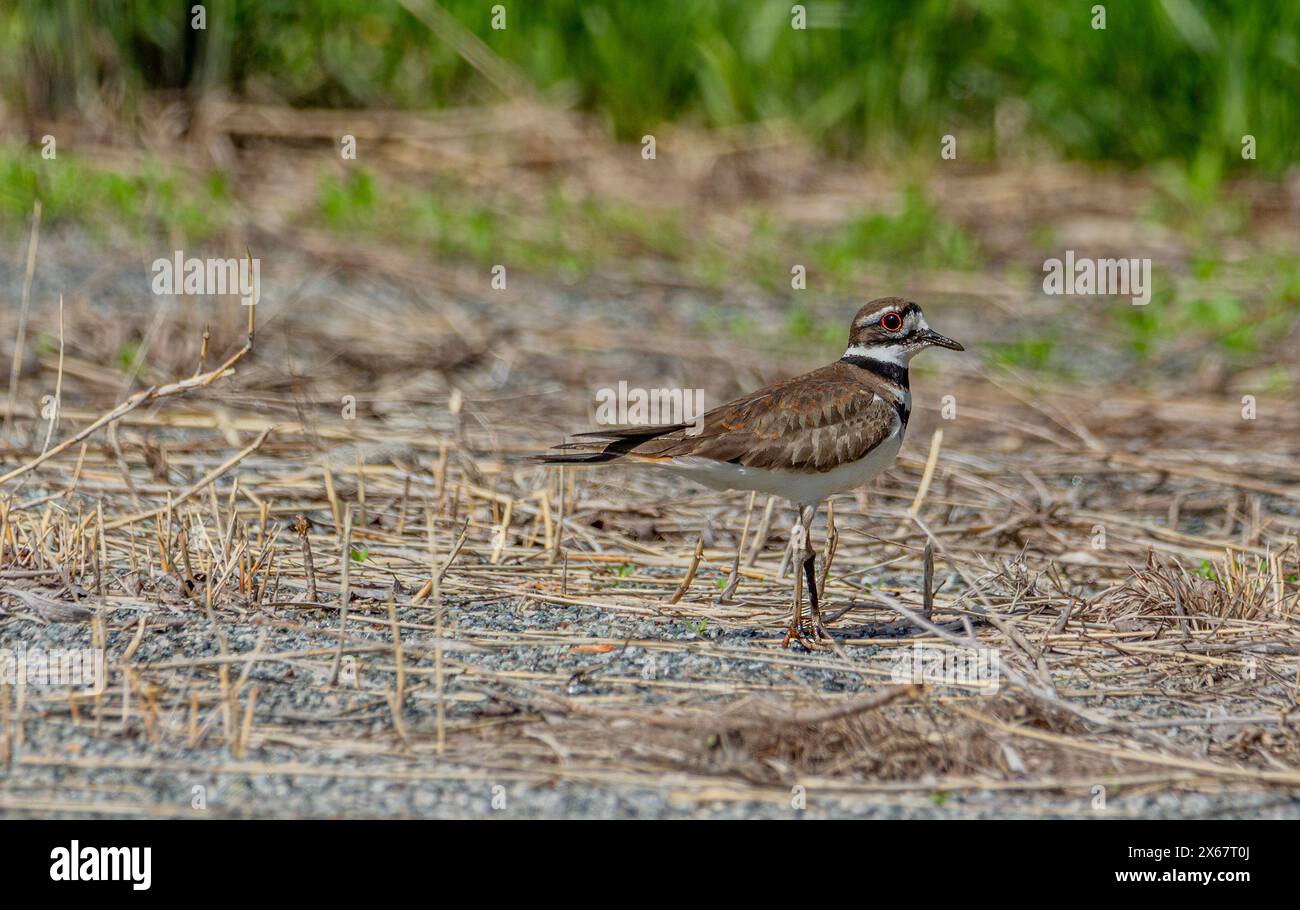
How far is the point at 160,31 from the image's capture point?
12.1m

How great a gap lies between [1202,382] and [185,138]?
743cm

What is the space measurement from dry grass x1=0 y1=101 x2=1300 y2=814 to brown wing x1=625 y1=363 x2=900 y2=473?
432 mm

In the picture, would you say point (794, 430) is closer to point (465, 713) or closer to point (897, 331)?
point (897, 331)

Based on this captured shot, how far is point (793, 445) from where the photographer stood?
5047 mm

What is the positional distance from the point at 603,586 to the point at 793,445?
828 mm

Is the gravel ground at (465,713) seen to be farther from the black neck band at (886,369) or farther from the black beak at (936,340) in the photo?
the black beak at (936,340)

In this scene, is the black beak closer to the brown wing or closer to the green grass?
the brown wing

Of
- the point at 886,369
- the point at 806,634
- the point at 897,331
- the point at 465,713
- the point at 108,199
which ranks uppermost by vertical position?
the point at 108,199

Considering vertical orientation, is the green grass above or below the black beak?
above

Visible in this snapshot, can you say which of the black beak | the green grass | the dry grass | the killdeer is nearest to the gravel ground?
the dry grass

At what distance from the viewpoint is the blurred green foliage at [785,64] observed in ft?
38.8

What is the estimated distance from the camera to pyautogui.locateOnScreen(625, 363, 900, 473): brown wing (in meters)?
Answer: 5.05

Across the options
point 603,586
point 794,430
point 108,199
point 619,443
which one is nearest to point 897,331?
point 794,430

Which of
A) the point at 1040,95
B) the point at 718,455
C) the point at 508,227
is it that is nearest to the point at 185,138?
the point at 508,227
